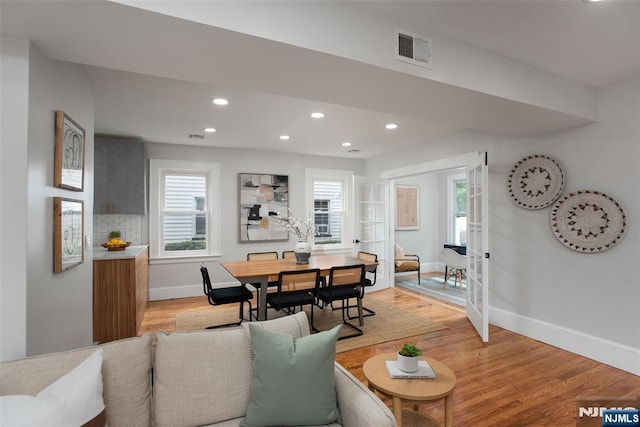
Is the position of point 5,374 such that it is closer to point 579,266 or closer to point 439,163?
point 579,266

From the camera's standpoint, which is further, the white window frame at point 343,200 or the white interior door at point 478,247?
the white window frame at point 343,200

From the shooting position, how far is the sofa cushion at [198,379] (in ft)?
4.58

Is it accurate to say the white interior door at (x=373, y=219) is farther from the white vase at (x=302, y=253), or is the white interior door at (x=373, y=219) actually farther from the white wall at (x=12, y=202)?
the white wall at (x=12, y=202)

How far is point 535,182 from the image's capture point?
350cm

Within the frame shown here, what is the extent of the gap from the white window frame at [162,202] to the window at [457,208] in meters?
5.16

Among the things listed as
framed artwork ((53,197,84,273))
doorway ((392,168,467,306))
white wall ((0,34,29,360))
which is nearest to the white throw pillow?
white wall ((0,34,29,360))

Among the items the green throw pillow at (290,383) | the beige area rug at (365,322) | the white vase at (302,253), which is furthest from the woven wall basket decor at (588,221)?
the green throw pillow at (290,383)

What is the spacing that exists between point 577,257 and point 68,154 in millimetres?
4369

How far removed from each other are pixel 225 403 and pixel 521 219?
363cm

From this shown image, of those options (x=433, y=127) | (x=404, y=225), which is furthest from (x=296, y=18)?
(x=404, y=225)

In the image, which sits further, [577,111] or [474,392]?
[577,111]

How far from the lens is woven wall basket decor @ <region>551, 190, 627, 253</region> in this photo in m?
2.87

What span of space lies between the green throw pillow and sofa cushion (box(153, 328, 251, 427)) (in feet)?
0.29

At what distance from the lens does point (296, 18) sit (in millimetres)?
1688
